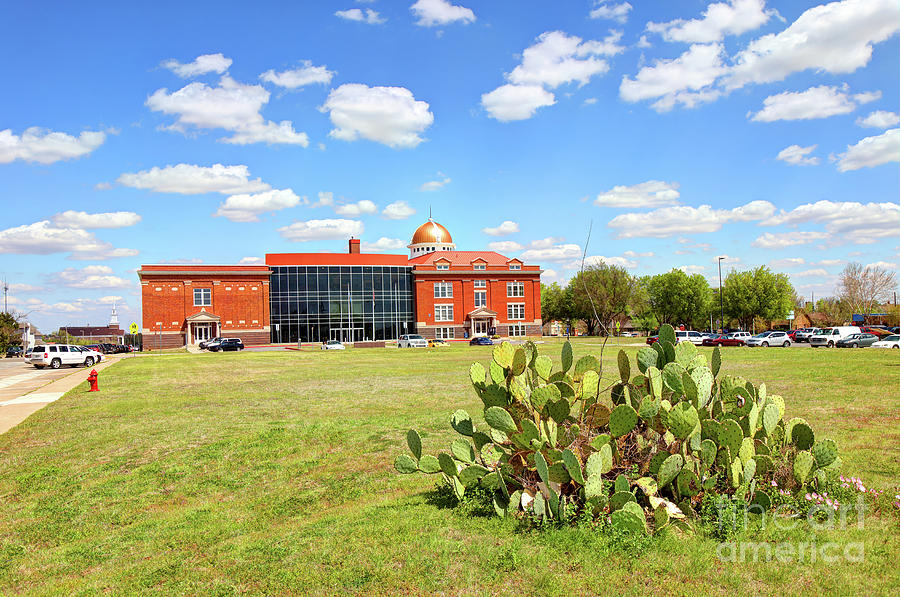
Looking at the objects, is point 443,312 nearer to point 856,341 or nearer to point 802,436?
point 856,341

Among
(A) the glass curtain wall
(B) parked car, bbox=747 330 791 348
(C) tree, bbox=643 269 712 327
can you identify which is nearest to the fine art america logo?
(B) parked car, bbox=747 330 791 348

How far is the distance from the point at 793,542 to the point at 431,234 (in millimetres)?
101253

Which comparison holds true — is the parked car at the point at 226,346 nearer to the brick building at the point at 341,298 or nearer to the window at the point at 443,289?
the brick building at the point at 341,298

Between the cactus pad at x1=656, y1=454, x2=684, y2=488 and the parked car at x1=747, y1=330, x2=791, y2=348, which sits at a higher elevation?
the cactus pad at x1=656, y1=454, x2=684, y2=488

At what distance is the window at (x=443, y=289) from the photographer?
9000 cm

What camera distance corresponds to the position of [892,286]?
90812 mm

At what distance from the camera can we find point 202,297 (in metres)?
78.6

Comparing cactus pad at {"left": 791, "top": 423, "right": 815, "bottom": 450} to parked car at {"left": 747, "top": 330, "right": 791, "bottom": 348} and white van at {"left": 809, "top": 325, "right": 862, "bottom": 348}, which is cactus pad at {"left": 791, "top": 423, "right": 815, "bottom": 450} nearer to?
white van at {"left": 809, "top": 325, "right": 862, "bottom": 348}

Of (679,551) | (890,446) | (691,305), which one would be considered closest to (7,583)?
(679,551)

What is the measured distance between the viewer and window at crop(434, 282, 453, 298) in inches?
3543

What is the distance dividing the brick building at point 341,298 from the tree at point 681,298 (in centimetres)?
2576

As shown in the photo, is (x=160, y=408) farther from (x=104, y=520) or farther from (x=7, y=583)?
(x=7, y=583)

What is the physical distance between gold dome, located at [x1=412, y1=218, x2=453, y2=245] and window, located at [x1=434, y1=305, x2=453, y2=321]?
61.5 ft

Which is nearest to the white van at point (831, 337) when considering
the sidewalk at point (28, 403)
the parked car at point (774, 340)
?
the parked car at point (774, 340)
